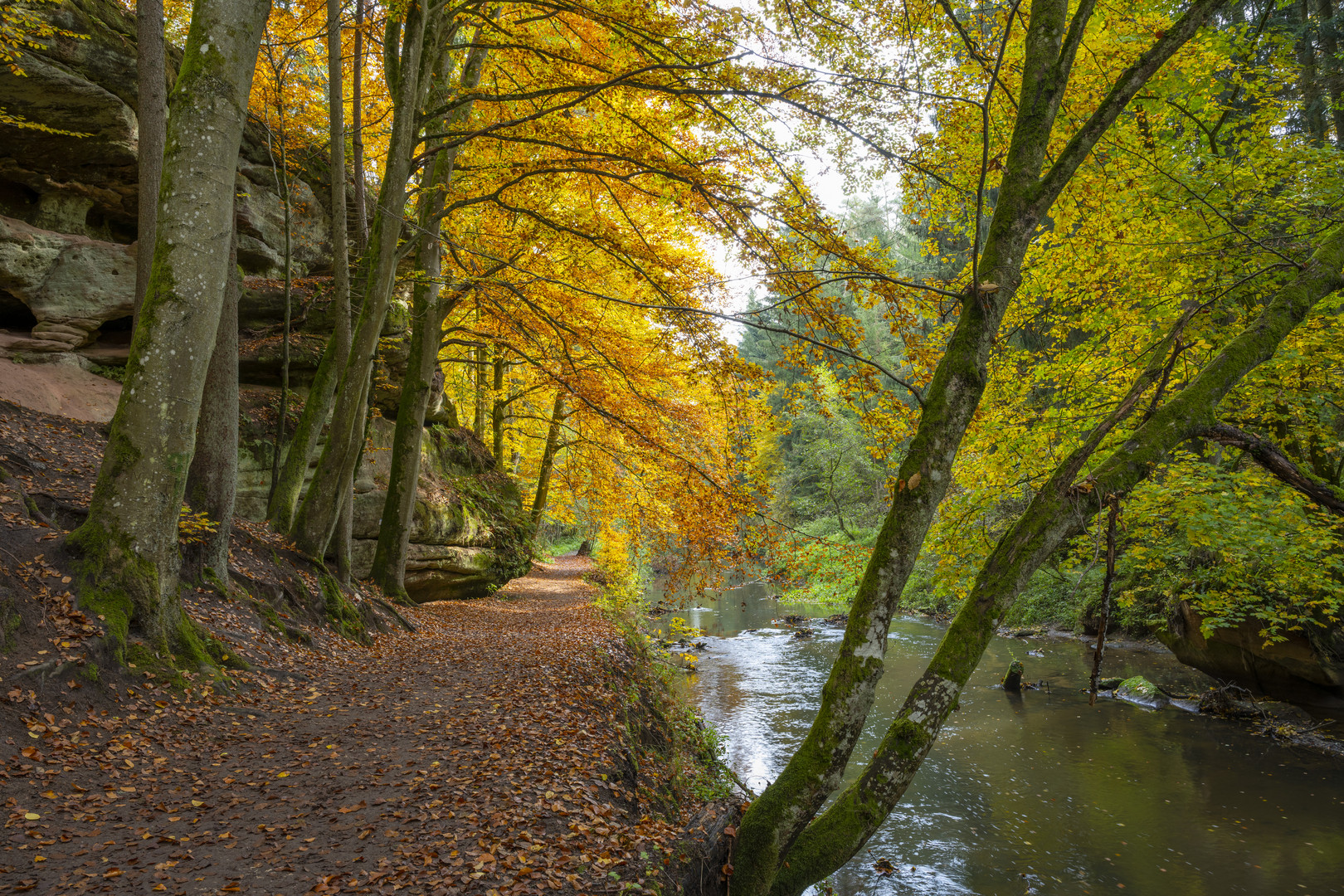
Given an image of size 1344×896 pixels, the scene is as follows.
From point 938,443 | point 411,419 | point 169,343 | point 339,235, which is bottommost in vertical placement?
point 938,443

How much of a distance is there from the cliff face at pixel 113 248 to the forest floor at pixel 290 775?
303 cm

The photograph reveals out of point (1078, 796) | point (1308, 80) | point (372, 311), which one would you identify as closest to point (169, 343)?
point (372, 311)

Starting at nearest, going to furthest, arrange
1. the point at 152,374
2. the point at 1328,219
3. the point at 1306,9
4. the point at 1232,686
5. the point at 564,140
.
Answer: the point at 152,374
the point at 1328,219
the point at 564,140
the point at 1232,686
the point at 1306,9

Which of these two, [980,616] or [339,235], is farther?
[339,235]

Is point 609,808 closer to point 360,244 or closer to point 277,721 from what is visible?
point 277,721

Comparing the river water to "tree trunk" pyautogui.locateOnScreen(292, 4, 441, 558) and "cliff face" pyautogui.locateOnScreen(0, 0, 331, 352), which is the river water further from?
"cliff face" pyautogui.locateOnScreen(0, 0, 331, 352)

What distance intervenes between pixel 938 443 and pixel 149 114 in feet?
26.5

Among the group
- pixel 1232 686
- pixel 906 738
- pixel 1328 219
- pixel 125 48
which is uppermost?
pixel 125 48

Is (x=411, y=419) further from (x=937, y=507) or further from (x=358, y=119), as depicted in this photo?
(x=937, y=507)

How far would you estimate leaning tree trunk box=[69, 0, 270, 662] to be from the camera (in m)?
5.06

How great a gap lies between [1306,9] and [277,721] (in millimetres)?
23183

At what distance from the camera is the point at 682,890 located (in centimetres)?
399

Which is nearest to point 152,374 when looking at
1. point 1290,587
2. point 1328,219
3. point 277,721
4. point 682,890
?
point 277,721

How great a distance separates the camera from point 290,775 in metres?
4.44
